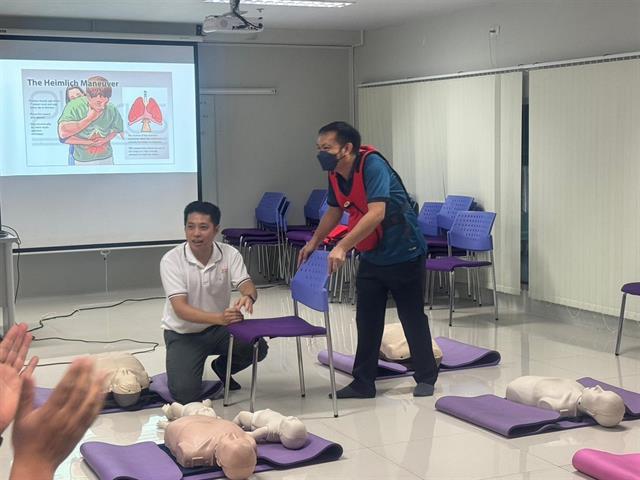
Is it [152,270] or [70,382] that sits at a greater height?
[70,382]

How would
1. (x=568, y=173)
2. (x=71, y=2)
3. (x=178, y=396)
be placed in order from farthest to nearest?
(x=71, y=2), (x=568, y=173), (x=178, y=396)

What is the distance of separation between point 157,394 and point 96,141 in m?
4.00

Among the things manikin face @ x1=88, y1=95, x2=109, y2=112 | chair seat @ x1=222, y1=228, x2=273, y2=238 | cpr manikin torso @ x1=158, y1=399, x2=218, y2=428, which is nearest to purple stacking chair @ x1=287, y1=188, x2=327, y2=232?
chair seat @ x1=222, y1=228, x2=273, y2=238

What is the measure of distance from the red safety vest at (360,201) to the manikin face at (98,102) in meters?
4.03

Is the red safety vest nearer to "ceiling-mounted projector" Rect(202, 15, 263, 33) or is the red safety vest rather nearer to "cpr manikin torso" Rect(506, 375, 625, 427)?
"cpr manikin torso" Rect(506, 375, 625, 427)

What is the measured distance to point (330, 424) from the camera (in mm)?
4348

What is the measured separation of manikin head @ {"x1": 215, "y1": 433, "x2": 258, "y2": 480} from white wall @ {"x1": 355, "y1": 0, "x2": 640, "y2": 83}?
13.6ft

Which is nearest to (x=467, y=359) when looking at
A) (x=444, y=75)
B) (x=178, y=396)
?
(x=178, y=396)

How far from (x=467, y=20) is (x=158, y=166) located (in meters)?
3.09

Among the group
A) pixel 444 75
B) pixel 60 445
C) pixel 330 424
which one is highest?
pixel 444 75

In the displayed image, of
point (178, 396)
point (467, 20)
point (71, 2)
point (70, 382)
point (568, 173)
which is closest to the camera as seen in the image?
point (70, 382)

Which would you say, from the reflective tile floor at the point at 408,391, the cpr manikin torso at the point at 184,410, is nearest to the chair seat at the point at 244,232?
the reflective tile floor at the point at 408,391

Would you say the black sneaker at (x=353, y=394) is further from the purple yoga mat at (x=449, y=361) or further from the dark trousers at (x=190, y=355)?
the dark trousers at (x=190, y=355)

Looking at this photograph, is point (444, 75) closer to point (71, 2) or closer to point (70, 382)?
point (71, 2)
